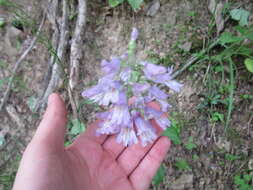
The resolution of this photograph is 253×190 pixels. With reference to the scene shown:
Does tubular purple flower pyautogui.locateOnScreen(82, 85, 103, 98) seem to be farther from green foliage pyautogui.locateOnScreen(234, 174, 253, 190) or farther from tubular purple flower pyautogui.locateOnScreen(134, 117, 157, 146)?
green foliage pyautogui.locateOnScreen(234, 174, 253, 190)

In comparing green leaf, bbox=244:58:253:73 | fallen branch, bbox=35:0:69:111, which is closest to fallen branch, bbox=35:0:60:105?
fallen branch, bbox=35:0:69:111

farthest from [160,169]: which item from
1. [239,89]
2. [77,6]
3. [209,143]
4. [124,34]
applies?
→ [77,6]

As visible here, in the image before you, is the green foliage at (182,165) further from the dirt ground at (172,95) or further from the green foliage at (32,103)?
the green foliage at (32,103)

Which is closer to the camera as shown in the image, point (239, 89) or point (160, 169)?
point (160, 169)

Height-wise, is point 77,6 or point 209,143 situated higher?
point 77,6

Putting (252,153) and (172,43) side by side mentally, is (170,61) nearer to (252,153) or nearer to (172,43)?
(172,43)
